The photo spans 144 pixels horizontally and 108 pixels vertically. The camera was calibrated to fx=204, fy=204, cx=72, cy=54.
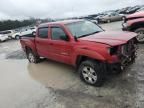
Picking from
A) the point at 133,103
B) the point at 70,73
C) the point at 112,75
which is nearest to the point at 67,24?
the point at 70,73

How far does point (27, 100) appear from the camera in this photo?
5.42 meters

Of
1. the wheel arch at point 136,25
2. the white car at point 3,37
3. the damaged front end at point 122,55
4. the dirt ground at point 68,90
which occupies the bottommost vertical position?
the white car at point 3,37

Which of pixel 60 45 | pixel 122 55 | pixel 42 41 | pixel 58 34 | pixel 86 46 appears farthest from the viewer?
pixel 42 41

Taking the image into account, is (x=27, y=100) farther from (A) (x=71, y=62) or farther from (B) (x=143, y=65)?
(B) (x=143, y=65)

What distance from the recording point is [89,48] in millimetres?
5414

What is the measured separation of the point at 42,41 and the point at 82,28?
183 cm

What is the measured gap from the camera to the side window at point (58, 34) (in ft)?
20.6

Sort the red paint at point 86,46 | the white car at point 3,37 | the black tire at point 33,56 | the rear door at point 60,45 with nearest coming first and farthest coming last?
the red paint at point 86,46 < the rear door at point 60,45 < the black tire at point 33,56 < the white car at point 3,37

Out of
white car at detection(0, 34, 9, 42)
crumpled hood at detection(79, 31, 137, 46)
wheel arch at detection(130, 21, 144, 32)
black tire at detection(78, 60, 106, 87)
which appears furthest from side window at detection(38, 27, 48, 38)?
white car at detection(0, 34, 9, 42)

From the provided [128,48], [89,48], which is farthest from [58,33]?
[128,48]

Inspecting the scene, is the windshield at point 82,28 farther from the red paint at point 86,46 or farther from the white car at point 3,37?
the white car at point 3,37

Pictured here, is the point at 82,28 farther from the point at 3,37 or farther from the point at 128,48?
the point at 3,37

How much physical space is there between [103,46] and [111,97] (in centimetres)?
127

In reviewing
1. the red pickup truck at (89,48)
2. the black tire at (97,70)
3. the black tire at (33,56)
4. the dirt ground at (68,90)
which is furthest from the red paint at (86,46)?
the black tire at (33,56)
